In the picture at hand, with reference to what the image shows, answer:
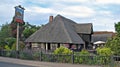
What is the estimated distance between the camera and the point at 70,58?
76.3 feet

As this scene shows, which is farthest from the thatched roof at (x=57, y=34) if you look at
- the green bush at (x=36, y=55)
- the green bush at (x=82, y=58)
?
the green bush at (x=82, y=58)

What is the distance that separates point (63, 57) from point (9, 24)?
49.6m

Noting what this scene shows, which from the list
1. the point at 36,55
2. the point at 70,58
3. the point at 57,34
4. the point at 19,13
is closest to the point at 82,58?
the point at 70,58

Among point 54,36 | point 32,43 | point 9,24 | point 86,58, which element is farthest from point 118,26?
point 9,24

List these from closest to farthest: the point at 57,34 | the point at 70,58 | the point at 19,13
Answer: the point at 70,58 → the point at 19,13 → the point at 57,34

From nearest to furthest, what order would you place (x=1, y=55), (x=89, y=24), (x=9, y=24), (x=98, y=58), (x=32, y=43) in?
(x=98, y=58) → (x=1, y=55) → (x=32, y=43) → (x=89, y=24) → (x=9, y=24)

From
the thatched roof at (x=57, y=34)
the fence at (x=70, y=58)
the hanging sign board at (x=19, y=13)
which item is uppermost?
the hanging sign board at (x=19, y=13)

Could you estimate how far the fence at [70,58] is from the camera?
2076 cm

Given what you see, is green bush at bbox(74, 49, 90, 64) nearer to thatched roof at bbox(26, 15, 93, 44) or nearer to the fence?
the fence

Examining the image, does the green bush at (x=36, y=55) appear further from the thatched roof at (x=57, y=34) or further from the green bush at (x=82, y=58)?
the thatched roof at (x=57, y=34)

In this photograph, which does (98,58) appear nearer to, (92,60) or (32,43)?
(92,60)

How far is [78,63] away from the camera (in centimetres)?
2289

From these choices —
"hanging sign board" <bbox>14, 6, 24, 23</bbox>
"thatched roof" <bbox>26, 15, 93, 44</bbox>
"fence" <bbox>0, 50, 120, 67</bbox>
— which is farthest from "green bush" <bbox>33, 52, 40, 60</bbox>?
"thatched roof" <bbox>26, 15, 93, 44</bbox>

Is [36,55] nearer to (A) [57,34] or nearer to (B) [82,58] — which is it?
(B) [82,58]
